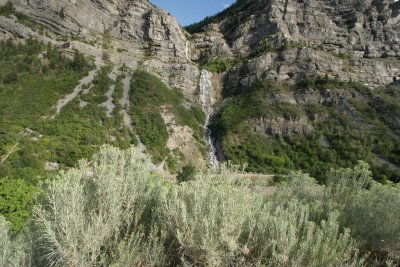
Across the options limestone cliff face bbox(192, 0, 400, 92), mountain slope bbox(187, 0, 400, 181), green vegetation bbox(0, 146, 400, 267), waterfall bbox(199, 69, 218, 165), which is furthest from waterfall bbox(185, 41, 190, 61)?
green vegetation bbox(0, 146, 400, 267)

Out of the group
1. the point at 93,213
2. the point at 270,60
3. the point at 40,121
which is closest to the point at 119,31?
the point at 270,60

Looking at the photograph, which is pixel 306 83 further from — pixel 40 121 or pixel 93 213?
pixel 93 213

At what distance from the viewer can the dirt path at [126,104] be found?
4276cm

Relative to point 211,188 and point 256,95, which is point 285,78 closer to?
point 256,95

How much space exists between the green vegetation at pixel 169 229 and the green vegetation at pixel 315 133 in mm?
30528

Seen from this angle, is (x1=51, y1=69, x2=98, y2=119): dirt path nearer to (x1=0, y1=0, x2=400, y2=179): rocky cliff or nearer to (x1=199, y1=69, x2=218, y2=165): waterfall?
(x1=0, y1=0, x2=400, y2=179): rocky cliff

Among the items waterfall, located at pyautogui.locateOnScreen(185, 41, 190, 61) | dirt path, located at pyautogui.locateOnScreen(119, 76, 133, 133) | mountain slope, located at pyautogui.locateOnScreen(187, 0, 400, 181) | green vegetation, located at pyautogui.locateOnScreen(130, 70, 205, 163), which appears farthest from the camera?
waterfall, located at pyautogui.locateOnScreen(185, 41, 190, 61)

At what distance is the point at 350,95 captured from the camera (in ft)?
162

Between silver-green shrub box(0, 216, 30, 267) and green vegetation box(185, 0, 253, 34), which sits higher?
green vegetation box(185, 0, 253, 34)

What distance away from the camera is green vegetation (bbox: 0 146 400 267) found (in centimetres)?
572

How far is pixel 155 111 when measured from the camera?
154 ft

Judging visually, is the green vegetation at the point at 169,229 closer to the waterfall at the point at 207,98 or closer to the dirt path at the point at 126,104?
the dirt path at the point at 126,104

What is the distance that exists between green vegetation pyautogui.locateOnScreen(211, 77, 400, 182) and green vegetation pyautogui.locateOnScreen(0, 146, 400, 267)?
100 ft

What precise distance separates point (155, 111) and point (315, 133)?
22801 millimetres
